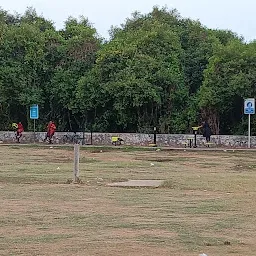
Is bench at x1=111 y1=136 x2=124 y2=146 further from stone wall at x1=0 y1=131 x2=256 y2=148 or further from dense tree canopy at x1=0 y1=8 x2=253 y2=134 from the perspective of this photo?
dense tree canopy at x1=0 y1=8 x2=253 y2=134

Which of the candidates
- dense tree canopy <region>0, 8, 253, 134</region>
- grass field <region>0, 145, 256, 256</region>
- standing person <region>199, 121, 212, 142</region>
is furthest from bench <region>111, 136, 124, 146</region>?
grass field <region>0, 145, 256, 256</region>

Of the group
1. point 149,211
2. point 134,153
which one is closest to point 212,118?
point 134,153

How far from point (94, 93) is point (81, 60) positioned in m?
4.11

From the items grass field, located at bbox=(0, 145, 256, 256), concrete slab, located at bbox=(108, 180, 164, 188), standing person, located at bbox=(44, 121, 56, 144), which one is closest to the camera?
grass field, located at bbox=(0, 145, 256, 256)

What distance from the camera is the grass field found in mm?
9422

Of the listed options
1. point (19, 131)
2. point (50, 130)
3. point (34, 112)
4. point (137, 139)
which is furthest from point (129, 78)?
point (19, 131)

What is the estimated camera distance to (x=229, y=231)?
10750 millimetres

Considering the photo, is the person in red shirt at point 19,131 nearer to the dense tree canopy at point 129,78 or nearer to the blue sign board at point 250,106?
the dense tree canopy at point 129,78

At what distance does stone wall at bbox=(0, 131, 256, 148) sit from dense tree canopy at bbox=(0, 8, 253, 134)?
1932 millimetres

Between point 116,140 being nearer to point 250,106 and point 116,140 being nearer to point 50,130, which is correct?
point 50,130

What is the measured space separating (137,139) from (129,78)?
3825 millimetres

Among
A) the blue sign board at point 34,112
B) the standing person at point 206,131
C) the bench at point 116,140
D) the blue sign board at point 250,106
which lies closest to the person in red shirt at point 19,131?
the blue sign board at point 34,112

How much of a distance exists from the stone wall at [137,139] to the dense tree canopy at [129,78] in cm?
193

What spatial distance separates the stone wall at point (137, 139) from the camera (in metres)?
39.6
